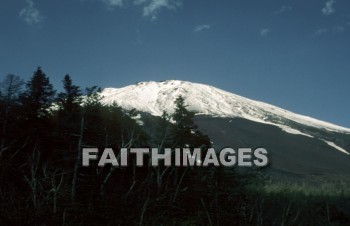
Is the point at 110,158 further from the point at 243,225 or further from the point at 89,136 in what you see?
the point at 243,225

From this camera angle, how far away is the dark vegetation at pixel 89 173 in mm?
27891

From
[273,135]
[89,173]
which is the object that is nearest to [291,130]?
[273,135]

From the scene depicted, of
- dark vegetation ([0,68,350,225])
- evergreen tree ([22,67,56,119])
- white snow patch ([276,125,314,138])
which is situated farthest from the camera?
white snow patch ([276,125,314,138])

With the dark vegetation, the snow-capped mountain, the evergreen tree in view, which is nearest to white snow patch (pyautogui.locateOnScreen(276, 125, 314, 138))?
the snow-capped mountain

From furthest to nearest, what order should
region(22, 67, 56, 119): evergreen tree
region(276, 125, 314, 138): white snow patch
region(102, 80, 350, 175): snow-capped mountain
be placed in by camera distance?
region(276, 125, 314, 138): white snow patch, region(102, 80, 350, 175): snow-capped mountain, region(22, 67, 56, 119): evergreen tree

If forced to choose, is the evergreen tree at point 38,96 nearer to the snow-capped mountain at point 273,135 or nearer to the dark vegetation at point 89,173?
the dark vegetation at point 89,173

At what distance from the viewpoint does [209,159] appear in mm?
35250

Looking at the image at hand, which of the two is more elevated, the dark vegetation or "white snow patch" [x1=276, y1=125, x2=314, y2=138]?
"white snow patch" [x1=276, y1=125, x2=314, y2=138]

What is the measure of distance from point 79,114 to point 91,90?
1.94 meters

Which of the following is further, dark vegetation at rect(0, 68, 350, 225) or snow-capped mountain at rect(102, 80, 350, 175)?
snow-capped mountain at rect(102, 80, 350, 175)

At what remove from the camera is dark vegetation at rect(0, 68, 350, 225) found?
27891mm

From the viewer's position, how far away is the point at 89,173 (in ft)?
110

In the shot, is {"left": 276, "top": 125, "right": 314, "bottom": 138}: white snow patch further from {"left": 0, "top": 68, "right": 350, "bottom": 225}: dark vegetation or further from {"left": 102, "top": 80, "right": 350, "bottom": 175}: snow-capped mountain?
Result: {"left": 0, "top": 68, "right": 350, "bottom": 225}: dark vegetation

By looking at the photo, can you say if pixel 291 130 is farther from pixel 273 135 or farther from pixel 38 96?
pixel 38 96
